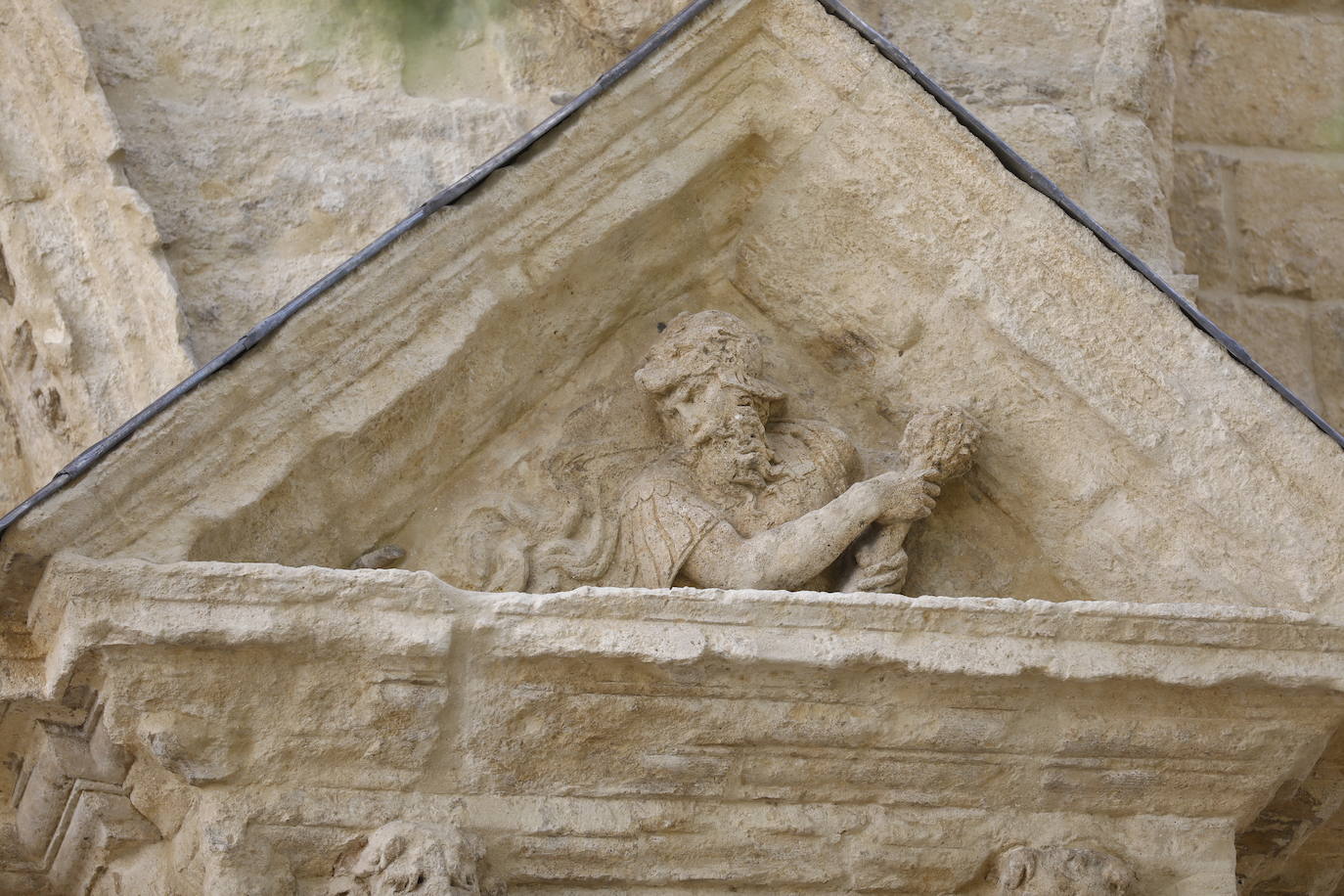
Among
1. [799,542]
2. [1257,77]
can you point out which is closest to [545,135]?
[799,542]

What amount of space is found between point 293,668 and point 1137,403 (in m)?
1.62

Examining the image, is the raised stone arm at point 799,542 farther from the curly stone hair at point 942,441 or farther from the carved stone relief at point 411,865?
the carved stone relief at point 411,865

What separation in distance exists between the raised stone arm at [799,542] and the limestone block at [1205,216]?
5.25ft

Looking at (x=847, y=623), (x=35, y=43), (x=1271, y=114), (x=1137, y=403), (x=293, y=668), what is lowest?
(x=293, y=668)

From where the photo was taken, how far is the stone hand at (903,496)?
3641mm

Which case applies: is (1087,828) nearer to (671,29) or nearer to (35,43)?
(671,29)

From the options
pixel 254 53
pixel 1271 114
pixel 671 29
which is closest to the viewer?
pixel 671 29

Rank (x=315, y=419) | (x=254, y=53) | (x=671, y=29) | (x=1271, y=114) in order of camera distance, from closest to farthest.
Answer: (x=315, y=419), (x=671, y=29), (x=254, y=53), (x=1271, y=114)

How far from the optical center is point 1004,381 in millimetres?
3838

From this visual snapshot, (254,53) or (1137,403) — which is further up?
(254,53)

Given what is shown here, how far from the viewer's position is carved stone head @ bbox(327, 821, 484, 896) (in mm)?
3250

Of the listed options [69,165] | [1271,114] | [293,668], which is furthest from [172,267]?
[1271,114]

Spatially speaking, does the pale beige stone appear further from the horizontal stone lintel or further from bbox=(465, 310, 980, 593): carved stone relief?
the horizontal stone lintel

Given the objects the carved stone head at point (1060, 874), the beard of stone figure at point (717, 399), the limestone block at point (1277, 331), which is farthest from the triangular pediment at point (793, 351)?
the limestone block at point (1277, 331)
